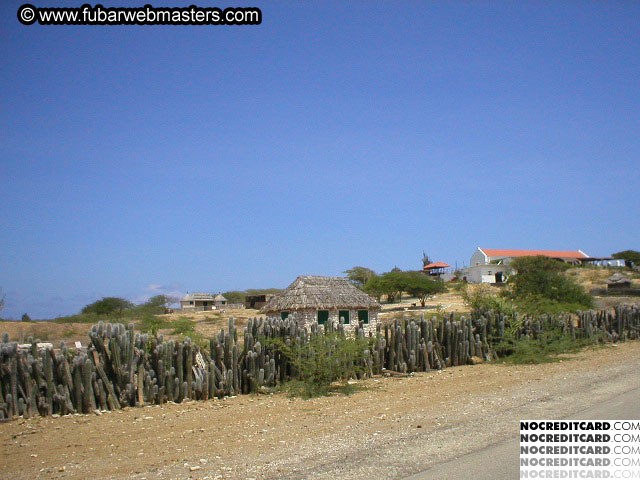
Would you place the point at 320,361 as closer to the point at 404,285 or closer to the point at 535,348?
the point at 535,348

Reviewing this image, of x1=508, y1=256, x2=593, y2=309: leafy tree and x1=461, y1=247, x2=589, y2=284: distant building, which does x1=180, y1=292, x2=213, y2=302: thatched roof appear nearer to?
x1=461, y1=247, x2=589, y2=284: distant building

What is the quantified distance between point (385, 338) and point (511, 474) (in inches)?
358

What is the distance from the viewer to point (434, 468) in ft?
18.7

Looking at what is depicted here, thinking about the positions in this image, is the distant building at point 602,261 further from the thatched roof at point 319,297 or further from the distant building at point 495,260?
the thatched roof at point 319,297

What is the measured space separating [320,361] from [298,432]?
3.94 m

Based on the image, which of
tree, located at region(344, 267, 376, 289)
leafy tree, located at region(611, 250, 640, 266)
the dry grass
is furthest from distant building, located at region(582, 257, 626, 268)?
the dry grass

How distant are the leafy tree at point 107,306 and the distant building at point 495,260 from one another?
41761 mm

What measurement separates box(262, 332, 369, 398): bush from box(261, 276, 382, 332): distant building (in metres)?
13.5

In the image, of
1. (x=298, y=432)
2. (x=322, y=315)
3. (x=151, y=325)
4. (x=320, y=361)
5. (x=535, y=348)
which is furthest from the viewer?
(x=322, y=315)

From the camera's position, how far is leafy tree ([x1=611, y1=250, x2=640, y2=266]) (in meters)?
77.1

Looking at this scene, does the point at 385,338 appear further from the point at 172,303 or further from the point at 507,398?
the point at 172,303

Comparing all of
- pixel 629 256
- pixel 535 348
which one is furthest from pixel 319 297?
pixel 629 256

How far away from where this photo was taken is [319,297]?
2695 centimetres

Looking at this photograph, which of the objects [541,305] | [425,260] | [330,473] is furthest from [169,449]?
[425,260]
